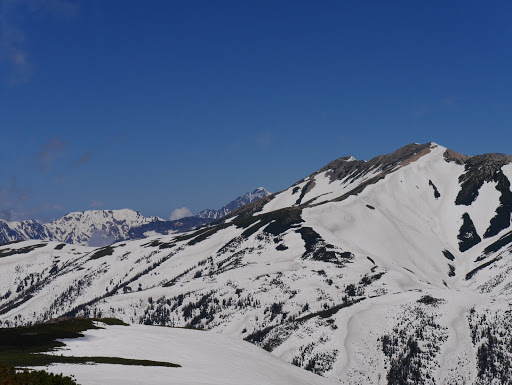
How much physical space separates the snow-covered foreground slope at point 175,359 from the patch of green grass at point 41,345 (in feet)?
6.59

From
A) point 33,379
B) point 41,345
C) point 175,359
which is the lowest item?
point 33,379

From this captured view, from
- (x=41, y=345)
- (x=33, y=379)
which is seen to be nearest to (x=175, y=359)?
(x=41, y=345)

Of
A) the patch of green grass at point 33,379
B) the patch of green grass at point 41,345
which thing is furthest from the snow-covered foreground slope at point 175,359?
the patch of green grass at point 33,379

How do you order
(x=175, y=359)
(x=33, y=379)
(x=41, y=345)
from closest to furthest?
(x=33, y=379) → (x=175, y=359) → (x=41, y=345)

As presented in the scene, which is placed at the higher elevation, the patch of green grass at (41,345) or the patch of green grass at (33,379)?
the patch of green grass at (41,345)

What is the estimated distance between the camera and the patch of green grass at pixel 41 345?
48406 millimetres

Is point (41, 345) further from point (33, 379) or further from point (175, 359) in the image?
point (33, 379)

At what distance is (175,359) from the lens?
58031 millimetres

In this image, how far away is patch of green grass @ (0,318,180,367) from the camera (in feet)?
159

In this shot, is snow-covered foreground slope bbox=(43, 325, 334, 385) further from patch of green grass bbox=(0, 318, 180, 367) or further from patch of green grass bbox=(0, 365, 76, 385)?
patch of green grass bbox=(0, 365, 76, 385)

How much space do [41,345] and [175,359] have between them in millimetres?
15480

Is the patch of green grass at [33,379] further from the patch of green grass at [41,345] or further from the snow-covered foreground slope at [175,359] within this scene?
the patch of green grass at [41,345]

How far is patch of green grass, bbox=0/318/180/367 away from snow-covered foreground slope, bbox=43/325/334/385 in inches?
79.1

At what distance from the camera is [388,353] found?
143750mm
